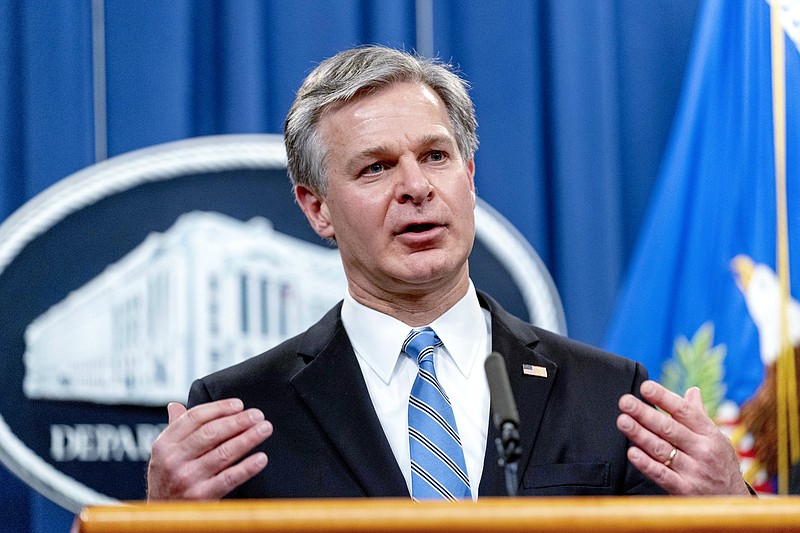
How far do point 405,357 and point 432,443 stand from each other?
18 centimetres

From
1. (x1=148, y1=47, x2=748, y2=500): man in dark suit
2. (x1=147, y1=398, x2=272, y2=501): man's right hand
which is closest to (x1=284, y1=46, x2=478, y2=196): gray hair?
(x1=148, y1=47, x2=748, y2=500): man in dark suit

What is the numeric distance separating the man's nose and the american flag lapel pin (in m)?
0.33

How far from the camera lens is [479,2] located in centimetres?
254

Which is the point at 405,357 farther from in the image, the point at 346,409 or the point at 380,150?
the point at 380,150

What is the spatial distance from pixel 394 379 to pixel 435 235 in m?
0.25

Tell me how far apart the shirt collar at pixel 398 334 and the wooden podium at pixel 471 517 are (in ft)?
2.70

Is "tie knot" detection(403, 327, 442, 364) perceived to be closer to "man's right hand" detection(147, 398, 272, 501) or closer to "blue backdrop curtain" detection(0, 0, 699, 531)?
"man's right hand" detection(147, 398, 272, 501)

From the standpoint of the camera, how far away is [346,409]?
64.8 inches

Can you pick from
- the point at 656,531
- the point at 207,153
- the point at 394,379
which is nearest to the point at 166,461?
the point at 394,379

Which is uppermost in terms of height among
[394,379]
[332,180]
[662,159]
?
[662,159]

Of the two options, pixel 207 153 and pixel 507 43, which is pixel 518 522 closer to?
pixel 207 153

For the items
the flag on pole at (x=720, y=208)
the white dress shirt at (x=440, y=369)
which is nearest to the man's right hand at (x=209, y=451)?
the white dress shirt at (x=440, y=369)

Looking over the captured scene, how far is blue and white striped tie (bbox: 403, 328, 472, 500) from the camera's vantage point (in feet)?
5.17

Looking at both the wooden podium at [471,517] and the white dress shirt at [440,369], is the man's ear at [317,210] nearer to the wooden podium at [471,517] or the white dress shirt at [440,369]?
the white dress shirt at [440,369]
